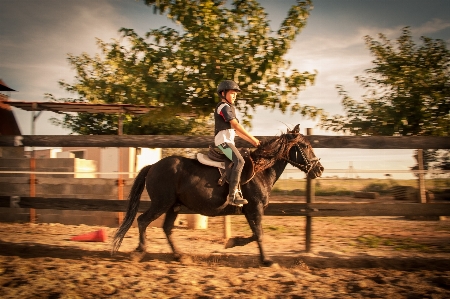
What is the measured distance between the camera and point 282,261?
495 cm

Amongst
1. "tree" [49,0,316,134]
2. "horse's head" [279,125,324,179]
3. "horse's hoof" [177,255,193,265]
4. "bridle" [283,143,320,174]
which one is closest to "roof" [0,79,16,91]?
"tree" [49,0,316,134]

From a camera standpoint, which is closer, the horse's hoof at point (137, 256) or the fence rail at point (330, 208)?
the horse's hoof at point (137, 256)

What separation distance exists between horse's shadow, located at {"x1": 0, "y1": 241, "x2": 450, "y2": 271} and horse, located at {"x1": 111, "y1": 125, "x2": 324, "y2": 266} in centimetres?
28

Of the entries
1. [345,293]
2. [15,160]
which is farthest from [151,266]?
[15,160]

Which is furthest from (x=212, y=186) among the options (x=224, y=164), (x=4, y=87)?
(x=4, y=87)

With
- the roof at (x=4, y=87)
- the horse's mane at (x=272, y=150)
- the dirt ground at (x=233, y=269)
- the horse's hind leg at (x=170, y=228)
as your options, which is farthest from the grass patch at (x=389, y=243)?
the roof at (x=4, y=87)

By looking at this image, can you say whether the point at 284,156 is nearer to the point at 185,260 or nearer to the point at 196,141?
the point at 196,141

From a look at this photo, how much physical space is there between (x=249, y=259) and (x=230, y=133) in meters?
1.93

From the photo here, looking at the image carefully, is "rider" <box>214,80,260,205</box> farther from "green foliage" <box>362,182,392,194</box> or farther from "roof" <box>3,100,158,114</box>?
"green foliage" <box>362,182,392,194</box>

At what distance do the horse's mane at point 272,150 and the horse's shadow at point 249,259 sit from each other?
144 centimetres

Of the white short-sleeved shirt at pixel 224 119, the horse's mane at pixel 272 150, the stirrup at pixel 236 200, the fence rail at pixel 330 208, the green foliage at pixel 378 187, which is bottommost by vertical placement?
the green foliage at pixel 378 187

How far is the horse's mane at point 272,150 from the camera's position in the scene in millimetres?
4871

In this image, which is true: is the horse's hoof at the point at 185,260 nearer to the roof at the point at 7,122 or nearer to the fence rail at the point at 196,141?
the fence rail at the point at 196,141

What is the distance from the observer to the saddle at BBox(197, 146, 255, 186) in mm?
4613
